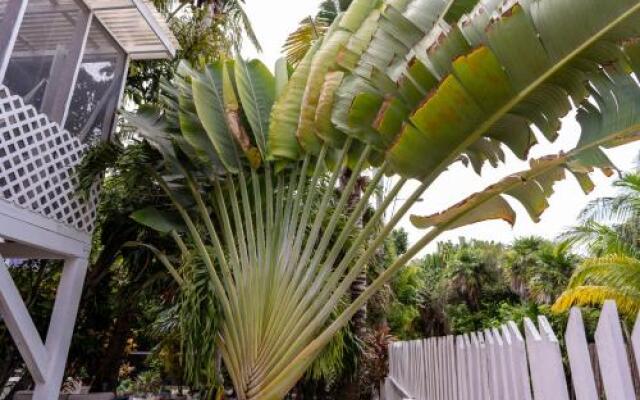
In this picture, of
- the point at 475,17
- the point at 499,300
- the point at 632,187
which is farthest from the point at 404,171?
the point at 499,300

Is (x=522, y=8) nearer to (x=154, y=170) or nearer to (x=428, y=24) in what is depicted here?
(x=428, y=24)

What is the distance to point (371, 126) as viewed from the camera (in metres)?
3.57

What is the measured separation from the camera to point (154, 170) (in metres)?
5.14

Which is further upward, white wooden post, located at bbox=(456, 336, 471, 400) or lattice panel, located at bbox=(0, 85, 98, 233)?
lattice panel, located at bbox=(0, 85, 98, 233)

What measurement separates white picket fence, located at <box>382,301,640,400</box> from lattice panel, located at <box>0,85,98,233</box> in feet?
12.8

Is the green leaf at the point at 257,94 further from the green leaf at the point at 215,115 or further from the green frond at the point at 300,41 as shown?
the green frond at the point at 300,41

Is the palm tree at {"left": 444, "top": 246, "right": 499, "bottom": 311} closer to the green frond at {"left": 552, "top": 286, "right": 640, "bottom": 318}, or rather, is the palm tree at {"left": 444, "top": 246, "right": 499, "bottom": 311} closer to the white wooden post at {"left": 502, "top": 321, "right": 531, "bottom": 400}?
the green frond at {"left": 552, "top": 286, "right": 640, "bottom": 318}

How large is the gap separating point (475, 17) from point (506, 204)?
1.39 m

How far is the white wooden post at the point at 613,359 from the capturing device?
4.43ft

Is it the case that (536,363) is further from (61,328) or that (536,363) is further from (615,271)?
(615,271)

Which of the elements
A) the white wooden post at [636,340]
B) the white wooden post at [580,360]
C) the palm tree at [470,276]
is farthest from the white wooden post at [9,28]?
the palm tree at [470,276]

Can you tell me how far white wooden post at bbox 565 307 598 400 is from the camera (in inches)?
57.5

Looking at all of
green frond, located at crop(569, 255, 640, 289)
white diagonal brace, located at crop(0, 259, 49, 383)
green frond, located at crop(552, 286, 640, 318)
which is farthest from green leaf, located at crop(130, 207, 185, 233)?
green frond, located at crop(569, 255, 640, 289)

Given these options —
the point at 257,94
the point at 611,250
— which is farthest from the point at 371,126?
the point at 611,250
